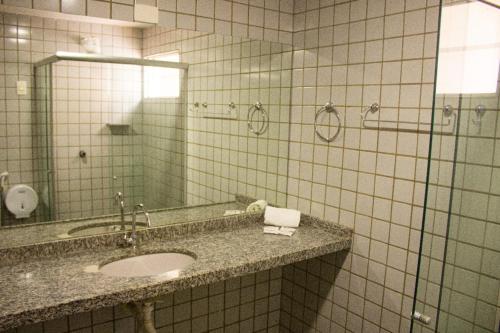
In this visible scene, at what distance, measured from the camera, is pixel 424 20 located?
183cm

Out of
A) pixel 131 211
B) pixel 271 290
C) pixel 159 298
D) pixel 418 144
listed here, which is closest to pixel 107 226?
pixel 131 211

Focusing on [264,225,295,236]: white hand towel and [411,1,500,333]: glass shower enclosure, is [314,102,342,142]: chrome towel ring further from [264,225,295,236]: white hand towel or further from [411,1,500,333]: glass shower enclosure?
[411,1,500,333]: glass shower enclosure

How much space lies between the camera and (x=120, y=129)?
2025 mm

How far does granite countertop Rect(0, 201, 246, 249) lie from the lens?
179 cm

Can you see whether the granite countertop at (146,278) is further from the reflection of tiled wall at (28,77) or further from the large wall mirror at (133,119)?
the reflection of tiled wall at (28,77)

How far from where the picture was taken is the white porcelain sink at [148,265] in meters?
1.83

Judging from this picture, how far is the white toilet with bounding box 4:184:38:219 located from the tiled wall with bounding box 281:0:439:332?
144 centimetres

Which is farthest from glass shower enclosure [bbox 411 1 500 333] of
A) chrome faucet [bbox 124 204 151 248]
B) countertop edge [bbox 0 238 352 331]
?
chrome faucet [bbox 124 204 151 248]

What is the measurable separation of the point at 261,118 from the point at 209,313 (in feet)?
3.93

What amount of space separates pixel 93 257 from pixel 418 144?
61.1 inches

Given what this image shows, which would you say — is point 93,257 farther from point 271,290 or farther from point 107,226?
point 271,290

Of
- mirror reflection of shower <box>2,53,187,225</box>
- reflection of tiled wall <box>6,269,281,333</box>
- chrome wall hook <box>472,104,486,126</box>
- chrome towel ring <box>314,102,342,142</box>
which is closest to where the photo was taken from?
chrome wall hook <box>472,104,486,126</box>

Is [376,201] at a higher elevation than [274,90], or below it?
below

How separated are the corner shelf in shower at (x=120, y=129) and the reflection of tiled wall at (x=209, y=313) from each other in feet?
2.85
